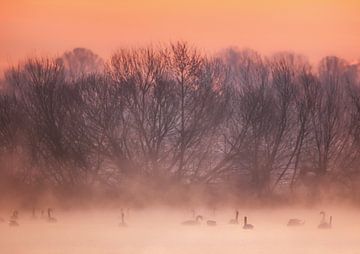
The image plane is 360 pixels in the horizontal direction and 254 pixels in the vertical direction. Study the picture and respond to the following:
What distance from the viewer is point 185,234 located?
352cm

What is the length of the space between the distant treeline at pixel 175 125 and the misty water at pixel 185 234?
0.13m

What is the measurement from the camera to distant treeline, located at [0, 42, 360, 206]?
11.3ft

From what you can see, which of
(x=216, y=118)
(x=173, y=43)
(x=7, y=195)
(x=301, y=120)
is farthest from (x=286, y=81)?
(x=7, y=195)

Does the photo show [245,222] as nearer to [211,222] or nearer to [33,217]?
[211,222]

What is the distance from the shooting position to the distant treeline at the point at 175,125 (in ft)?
11.3

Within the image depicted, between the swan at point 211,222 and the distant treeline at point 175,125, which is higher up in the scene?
the distant treeline at point 175,125

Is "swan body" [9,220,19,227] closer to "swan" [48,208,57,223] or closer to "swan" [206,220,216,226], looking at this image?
"swan" [48,208,57,223]

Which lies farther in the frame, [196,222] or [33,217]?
[196,222]

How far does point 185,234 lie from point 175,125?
0.66 m

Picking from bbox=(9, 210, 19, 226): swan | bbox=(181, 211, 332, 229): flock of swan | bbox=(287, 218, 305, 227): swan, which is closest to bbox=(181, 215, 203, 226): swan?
bbox=(181, 211, 332, 229): flock of swan

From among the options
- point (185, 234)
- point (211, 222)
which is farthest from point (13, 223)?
point (211, 222)

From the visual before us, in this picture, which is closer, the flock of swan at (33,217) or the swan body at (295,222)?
the flock of swan at (33,217)

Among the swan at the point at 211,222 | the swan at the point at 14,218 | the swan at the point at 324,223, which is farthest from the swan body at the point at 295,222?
the swan at the point at 14,218

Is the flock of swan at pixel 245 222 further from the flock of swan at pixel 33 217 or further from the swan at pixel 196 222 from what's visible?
the flock of swan at pixel 33 217
